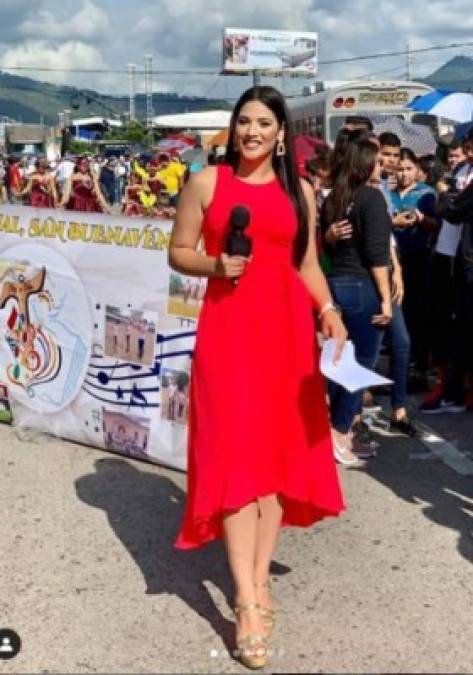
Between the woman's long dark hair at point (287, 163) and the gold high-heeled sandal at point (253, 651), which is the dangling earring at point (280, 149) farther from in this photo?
the gold high-heeled sandal at point (253, 651)

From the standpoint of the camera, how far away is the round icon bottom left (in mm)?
3057

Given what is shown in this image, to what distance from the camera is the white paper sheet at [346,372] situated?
121 inches

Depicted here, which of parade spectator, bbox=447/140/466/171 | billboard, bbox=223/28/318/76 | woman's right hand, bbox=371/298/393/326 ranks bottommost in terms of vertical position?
woman's right hand, bbox=371/298/393/326

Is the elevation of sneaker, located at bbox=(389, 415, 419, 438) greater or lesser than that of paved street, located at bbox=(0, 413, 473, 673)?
greater

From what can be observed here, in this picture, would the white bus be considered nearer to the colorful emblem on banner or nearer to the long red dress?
the colorful emblem on banner

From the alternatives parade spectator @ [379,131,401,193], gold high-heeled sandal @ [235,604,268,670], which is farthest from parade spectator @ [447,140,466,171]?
gold high-heeled sandal @ [235,604,268,670]

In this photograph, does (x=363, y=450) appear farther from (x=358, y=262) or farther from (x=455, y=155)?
(x=455, y=155)

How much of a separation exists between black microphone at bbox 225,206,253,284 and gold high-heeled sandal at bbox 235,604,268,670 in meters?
1.24

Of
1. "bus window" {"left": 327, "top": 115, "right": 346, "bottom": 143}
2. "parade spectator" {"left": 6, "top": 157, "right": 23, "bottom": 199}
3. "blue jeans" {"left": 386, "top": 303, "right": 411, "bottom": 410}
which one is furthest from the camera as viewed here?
"parade spectator" {"left": 6, "top": 157, "right": 23, "bottom": 199}

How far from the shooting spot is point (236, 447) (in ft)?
10.0

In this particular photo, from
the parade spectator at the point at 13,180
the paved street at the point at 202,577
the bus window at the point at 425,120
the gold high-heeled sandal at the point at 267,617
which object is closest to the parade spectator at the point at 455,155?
the paved street at the point at 202,577

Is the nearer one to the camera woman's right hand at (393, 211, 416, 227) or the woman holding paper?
the woman holding paper

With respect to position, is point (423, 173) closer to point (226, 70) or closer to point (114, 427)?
point (114, 427)

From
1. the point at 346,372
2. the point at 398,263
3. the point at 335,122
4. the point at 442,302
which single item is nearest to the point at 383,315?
the point at 398,263
